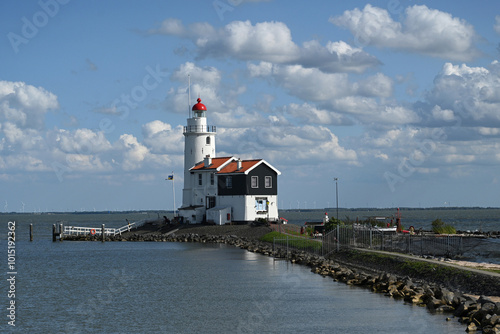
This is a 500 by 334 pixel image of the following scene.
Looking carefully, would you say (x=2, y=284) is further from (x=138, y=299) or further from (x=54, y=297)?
(x=138, y=299)

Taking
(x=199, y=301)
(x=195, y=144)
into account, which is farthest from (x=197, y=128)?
(x=199, y=301)

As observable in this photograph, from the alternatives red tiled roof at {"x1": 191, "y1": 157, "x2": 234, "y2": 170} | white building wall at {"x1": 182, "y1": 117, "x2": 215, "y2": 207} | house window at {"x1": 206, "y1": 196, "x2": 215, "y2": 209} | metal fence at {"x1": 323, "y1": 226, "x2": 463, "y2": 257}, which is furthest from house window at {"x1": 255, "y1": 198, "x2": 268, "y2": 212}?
metal fence at {"x1": 323, "y1": 226, "x2": 463, "y2": 257}

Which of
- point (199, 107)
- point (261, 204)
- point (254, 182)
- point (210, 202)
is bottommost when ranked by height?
point (261, 204)

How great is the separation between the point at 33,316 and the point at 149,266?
19457mm

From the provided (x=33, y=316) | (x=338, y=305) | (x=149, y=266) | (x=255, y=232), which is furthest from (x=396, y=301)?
(x=255, y=232)

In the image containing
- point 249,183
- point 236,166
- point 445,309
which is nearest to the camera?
point 445,309

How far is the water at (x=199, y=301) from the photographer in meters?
24.7

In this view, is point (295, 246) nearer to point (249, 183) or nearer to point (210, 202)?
point (249, 183)

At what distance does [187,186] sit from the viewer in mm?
74000

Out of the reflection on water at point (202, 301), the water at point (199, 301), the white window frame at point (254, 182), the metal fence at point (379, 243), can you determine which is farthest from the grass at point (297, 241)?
the white window frame at point (254, 182)

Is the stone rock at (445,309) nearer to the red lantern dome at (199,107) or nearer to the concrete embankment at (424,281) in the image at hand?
the concrete embankment at (424,281)

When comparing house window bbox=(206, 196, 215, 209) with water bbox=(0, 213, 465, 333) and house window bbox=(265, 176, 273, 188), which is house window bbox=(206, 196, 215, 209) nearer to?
house window bbox=(265, 176, 273, 188)

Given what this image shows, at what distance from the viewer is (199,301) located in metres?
30.8

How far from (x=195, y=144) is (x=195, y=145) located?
0.42 ft
